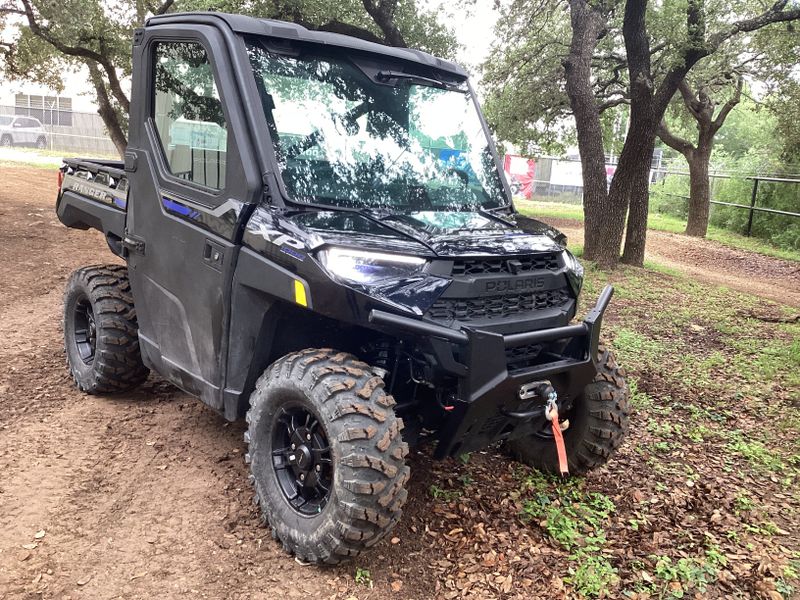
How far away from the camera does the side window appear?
11.6ft

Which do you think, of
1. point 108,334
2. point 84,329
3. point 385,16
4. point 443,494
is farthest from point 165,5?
point 443,494

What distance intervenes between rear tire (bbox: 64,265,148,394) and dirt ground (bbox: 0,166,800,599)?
162 mm

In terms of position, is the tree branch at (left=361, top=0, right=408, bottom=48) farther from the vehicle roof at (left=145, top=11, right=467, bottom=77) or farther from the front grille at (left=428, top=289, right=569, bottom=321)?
the front grille at (left=428, top=289, right=569, bottom=321)

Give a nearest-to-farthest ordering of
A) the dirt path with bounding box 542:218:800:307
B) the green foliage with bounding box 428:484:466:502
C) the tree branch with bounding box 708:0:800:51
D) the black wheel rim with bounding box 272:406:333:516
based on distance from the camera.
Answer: the black wheel rim with bounding box 272:406:333:516 < the green foliage with bounding box 428:484:466:502 < the tree branch with bounding box 708:0:800:51 < the dirt path with bounding box 542:218:800:307

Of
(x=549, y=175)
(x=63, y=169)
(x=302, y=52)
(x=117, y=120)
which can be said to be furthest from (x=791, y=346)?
(x=549, y=175)

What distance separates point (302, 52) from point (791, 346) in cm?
624

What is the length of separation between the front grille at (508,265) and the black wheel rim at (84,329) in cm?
310

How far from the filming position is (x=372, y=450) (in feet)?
9.39

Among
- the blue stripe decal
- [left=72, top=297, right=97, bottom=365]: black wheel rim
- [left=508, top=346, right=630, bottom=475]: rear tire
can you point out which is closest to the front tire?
the blue stripe decal

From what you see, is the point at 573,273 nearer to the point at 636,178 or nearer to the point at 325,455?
the point at 325,455

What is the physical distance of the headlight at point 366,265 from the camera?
2922 millimetres

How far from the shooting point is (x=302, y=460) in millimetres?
3170

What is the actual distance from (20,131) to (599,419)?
33.3 m

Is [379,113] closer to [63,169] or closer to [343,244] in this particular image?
[343,244]
